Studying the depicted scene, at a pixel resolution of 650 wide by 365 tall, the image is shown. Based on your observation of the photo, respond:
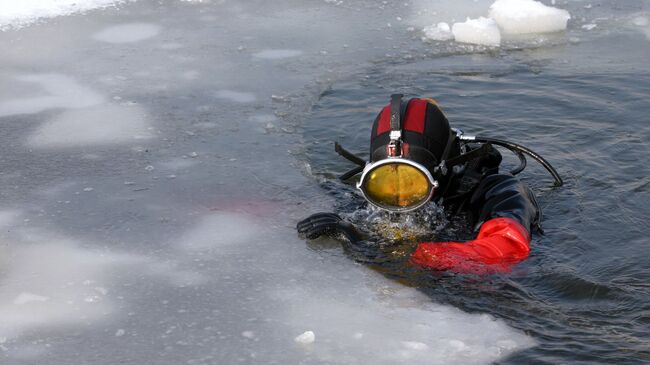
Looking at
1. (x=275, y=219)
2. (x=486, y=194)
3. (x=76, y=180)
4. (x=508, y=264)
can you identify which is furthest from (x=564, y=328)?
(x=76, y=180)

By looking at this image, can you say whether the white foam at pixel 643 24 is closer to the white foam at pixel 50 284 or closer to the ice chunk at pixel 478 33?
the ice chunk at pixel 478 33

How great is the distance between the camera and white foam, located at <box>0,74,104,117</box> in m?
5.39

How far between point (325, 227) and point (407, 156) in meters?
0.46

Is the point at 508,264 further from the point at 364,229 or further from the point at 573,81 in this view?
the point at 573,81

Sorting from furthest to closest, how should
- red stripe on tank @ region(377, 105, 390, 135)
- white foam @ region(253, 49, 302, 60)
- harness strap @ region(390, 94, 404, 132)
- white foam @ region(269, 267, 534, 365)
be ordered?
white foam @ region(253, 49, 302, 60)
red stripe on tank @ region(377, 105, 390, 135)
harness strap @ region(390, 94, 404, 132)
white foam @ region(269, 267, 534, 365)

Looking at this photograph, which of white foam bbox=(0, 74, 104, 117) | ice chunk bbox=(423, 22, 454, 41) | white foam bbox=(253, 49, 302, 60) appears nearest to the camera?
white foam bbox=(0, 74, 104, 117)

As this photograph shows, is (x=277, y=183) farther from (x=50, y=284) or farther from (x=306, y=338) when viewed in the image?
(x=306, y=338)

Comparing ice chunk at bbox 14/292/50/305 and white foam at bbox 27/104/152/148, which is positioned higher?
white foam at bbox 27/104/152/148

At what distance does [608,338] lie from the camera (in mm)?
3084

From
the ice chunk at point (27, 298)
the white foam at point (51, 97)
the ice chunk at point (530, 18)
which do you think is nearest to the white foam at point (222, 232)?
the ice chunk at point (27, 298)

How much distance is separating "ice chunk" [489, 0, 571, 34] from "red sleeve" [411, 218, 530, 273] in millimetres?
3623

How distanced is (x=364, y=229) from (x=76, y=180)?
1.48m

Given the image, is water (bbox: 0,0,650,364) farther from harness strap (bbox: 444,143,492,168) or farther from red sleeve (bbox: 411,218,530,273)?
harness strap (bbox: 444,143,492,168)

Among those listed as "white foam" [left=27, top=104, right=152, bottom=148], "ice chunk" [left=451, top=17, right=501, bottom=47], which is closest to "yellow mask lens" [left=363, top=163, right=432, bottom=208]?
"white foam" [left=27, top=104, right=152, bottom=148]
